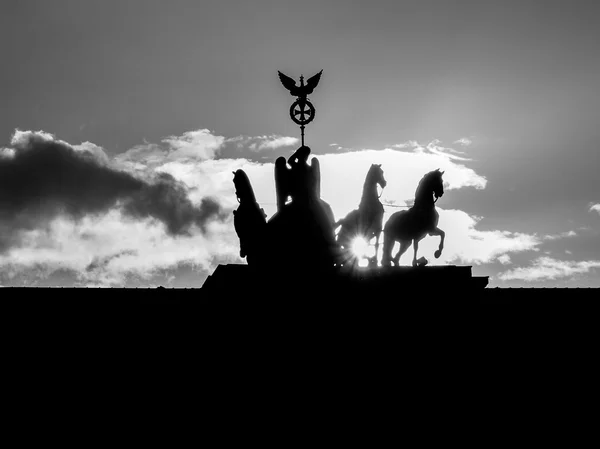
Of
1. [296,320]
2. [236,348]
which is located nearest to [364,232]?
[296,320]

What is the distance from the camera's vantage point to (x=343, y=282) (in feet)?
65.4

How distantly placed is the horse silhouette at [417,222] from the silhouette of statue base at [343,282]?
0.54 meters

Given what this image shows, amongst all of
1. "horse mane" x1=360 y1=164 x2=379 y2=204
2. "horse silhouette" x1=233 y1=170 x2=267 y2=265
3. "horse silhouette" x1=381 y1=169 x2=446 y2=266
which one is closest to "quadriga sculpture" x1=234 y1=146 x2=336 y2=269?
"horse silhouette" x1=233 y1=170 x2=267 y2=265

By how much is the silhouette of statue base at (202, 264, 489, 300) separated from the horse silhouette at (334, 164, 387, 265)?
0.46m

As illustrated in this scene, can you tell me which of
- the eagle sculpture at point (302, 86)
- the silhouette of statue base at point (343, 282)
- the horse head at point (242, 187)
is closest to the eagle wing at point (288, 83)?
the eagle sculpture at point (302, 86)

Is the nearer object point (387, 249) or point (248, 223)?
point (248, 223)

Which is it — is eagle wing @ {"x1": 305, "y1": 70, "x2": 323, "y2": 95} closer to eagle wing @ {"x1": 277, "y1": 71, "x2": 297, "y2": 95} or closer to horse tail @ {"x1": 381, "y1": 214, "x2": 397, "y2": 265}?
eagle wing @ {"x1": 277, "y1": 71, "x2": 297, "y2": 95}

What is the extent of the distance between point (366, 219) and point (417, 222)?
1.34m

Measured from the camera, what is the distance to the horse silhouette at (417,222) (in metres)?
21.0

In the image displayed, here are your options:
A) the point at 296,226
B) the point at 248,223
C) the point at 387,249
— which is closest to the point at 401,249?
the point at 387,249

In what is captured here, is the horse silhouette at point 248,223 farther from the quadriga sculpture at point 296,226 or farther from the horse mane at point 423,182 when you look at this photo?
the horse mane at point 423,182

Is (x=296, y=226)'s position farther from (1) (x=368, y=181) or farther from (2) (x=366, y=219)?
(1) (x=368, y=181)

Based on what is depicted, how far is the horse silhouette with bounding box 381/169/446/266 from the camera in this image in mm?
20984

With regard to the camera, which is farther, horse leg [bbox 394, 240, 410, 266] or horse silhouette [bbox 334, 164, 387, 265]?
horse leg [bbox 394, 240, 410, 266]
